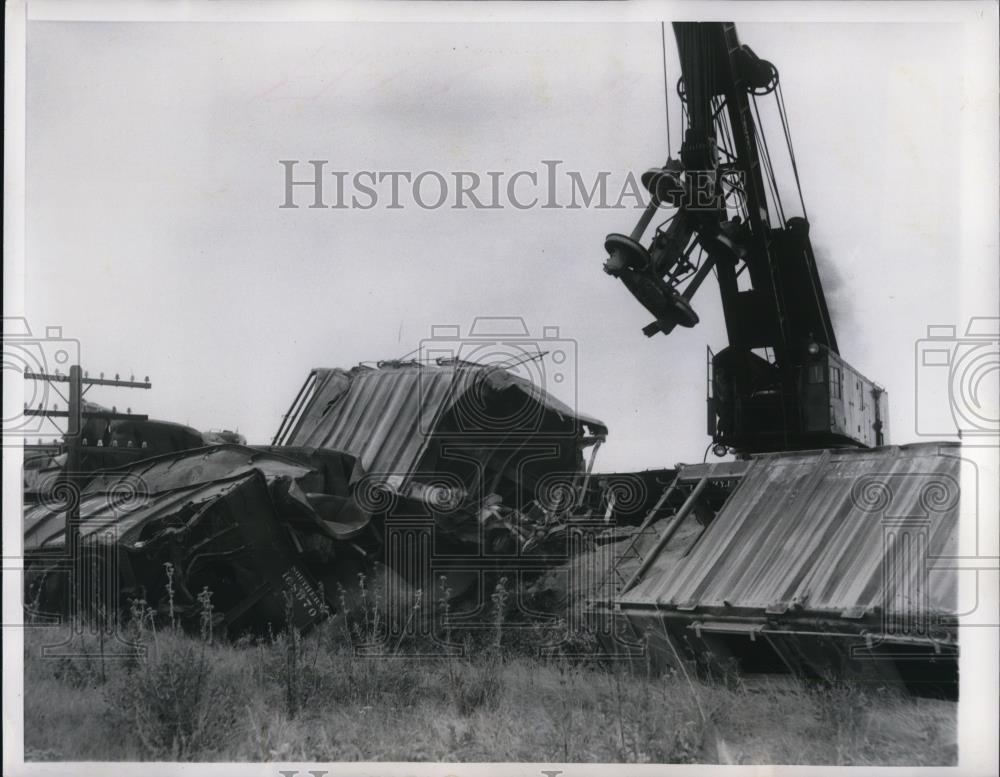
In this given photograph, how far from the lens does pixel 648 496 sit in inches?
418

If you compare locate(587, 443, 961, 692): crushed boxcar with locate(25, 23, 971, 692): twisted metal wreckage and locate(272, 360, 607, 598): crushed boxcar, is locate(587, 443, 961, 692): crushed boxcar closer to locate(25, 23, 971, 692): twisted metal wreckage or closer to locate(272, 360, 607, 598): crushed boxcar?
locate(25, 23, 971, 692): twisted metal wreckage

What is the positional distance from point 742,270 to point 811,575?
3386 millimetres

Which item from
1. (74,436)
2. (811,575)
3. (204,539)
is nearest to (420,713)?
(204,539)

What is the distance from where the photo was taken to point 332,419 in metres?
11.0

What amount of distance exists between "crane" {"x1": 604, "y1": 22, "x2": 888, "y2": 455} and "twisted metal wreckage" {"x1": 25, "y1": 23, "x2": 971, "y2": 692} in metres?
0.02

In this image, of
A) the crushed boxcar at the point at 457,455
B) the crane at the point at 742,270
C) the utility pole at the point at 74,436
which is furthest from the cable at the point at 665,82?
the utility pole at the point at 74,436

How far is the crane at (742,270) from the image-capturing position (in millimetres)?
8664

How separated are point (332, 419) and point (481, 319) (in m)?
3.00

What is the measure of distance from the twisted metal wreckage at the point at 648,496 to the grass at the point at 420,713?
355 mm

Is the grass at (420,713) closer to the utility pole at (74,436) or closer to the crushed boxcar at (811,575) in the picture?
the crushed boxcar at (811,575)

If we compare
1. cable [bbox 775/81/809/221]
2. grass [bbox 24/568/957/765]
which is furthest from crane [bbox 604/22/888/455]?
grass [bbox 24/568/957/765]

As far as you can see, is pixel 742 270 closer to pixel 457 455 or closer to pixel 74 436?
pixel 457 455

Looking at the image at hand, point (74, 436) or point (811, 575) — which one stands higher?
point (74, 436)

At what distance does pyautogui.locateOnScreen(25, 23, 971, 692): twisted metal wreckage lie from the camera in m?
7.75
